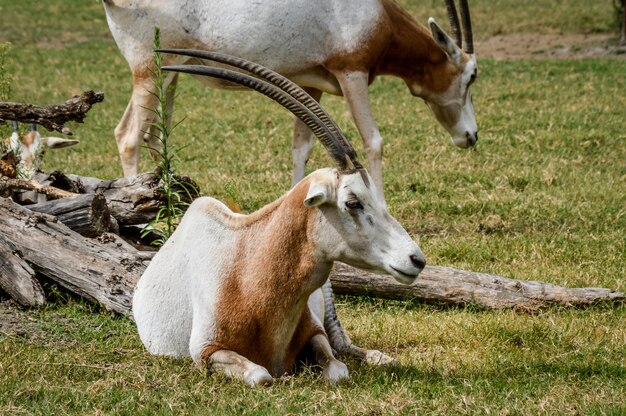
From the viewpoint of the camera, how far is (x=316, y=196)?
448 centimetres

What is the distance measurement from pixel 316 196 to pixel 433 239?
3381 millimetres

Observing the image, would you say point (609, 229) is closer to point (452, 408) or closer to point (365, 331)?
point (365, 331)

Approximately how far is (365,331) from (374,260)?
1234 millimetres

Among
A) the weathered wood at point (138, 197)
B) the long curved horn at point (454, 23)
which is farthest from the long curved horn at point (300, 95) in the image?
the long curved horn at point (454, 23)

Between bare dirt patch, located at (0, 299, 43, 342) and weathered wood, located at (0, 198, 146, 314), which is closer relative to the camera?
bare dirt patch, located at (0, 299, 43, 342)

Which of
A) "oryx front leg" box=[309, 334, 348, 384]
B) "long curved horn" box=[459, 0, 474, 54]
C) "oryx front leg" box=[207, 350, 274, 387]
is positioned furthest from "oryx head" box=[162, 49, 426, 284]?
"long curved horn" box=[459, 0, 474, 54]

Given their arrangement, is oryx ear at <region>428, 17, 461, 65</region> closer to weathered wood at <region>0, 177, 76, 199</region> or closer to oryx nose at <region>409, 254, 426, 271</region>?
weathered wood at <region>0, 177, 76, 199</region>

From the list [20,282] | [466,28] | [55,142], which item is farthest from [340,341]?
[55,142]

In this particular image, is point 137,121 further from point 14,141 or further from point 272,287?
point 272,287

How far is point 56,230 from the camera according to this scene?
623 centimetres

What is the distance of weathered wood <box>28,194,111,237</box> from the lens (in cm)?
638

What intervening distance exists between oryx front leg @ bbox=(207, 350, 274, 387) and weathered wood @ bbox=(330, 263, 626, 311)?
170 cm

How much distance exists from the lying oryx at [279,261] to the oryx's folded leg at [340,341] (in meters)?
0.29

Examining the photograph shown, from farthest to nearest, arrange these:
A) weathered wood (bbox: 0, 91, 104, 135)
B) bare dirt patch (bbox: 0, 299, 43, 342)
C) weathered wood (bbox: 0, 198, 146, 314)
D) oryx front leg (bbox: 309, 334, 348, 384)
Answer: weathered wood (bbox: 0, 91, 104, 135) → weathered wood (bbox: 0, 198, 146, 314) → bare dirt patch (bbox: 0, 299, 43, 342) → oryx front leg (bbox: 309, 334, 348, 384)
